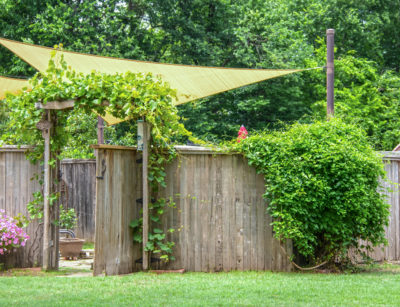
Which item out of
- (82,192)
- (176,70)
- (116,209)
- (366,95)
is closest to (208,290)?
(116,209)

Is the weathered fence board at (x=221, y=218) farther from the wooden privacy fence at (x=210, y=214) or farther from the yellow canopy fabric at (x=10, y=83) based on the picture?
the yellow canopy fabric at (x=10, y=83)

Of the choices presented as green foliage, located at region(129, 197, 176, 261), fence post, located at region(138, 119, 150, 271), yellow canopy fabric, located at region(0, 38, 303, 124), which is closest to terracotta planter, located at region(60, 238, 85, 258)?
green foliage, located at region(129, 197, 176, 261)

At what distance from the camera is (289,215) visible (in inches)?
269

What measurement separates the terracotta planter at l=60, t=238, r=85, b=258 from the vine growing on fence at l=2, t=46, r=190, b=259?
1576 mm

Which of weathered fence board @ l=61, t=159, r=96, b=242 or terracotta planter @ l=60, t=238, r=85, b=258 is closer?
terracotta planter @ l=60, t=238, r=85, b=258

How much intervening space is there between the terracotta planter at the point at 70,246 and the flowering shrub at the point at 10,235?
1502 mm

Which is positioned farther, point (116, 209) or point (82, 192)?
point (82, 192)

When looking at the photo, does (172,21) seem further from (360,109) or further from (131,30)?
(360,109)

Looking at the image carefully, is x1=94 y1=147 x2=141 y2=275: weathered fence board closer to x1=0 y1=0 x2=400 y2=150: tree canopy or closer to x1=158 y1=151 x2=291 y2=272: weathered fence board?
x1=158 y1=151 x2=291 y2=272: weathered fence board

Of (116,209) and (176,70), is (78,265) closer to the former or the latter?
(116,209)

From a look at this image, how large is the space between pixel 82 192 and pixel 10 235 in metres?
4.47

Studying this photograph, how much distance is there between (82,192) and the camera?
11688 mm

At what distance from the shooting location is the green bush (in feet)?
22.5

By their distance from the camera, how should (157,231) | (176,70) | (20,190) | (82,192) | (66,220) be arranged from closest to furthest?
1. (157,231)
2. (20,190)
3. (176,70)
4. (66,220)
5. (82,192)
